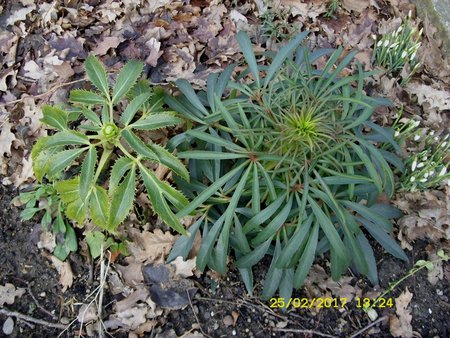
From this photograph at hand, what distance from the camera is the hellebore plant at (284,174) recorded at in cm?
204

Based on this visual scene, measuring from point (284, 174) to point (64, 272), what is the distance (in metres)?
1.32

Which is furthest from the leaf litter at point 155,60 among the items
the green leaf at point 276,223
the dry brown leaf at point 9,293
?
the green leaf at point 276,223

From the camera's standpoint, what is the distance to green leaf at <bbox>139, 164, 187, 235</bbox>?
209cm

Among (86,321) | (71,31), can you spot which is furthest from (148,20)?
(86,321)

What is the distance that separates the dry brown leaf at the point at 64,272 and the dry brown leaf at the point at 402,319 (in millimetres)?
1781

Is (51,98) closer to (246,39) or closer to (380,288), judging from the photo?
(246,39)

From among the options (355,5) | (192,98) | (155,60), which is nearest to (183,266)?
(192,98)

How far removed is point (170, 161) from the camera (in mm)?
2131

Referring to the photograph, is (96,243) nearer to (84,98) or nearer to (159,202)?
(159,202)

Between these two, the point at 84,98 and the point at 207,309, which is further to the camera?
the point at 207,309

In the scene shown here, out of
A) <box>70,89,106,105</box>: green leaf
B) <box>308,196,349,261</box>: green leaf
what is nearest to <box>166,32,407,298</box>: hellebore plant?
<box>308,196,349,261</box>: green leaf

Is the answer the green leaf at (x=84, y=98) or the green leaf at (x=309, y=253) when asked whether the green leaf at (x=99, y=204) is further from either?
the green leaf at (x=309, y=253)

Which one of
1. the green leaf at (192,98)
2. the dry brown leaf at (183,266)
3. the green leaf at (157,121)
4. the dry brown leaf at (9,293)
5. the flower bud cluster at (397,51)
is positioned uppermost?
the flower bud cluster at (397,51)

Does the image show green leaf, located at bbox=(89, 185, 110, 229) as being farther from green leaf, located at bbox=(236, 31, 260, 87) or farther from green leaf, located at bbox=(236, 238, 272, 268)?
green leaf, located at bbox=(236, 31, 260, 87)
